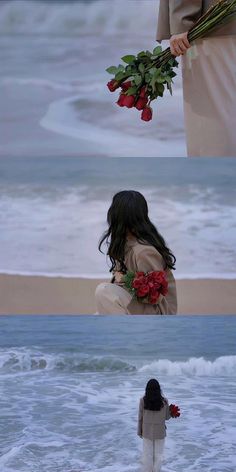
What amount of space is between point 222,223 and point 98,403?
2.45ft

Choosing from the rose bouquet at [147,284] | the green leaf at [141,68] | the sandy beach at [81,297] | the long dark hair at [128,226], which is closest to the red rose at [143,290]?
the rose bouquet at [147,284]

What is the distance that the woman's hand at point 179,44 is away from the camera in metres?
3.70

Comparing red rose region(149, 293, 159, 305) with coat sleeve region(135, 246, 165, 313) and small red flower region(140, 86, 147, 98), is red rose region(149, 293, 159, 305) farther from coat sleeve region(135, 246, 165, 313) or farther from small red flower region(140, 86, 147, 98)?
small red flower region(140, 86, 147, 98)

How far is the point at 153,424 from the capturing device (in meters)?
3.77

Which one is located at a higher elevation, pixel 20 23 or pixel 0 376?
pixel 20 23

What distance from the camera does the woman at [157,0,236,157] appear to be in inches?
148

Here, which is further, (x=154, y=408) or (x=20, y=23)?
(x=20, y=23)

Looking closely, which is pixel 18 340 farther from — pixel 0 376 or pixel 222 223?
pixel 222 223

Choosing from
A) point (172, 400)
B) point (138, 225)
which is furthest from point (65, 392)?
point (138, 225)

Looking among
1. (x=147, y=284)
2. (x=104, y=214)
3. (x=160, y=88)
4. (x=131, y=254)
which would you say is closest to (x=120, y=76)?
(x=160, y=88)

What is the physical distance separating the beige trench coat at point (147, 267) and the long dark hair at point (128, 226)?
0.02 m

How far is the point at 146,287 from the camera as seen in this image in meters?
3.73

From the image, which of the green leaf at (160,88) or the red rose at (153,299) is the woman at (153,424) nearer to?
the red rose at (153,299)

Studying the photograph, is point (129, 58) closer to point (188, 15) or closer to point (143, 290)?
point (188, 15)
